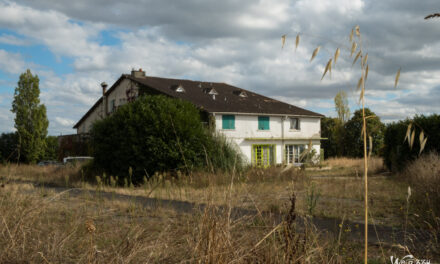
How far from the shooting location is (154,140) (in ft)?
56.0

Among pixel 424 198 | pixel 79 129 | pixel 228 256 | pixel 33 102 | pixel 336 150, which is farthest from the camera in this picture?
pixel 79 129

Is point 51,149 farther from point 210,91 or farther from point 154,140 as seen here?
point 154,140

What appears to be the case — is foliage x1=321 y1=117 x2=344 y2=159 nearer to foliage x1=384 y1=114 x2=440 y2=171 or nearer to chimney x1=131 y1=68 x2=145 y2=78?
foliage x1=384 y1=114 x2=440 y2=171

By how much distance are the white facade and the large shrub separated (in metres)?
12.0

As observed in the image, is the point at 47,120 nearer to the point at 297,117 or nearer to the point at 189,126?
the point at 189,126


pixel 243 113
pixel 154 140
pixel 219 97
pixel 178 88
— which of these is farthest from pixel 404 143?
pixel 178 88

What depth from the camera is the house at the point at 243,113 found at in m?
31.4

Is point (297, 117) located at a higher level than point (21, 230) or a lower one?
higher

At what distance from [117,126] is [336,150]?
28.6 metres

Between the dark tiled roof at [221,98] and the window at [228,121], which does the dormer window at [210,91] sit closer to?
the dark tiled roof at [221,98]

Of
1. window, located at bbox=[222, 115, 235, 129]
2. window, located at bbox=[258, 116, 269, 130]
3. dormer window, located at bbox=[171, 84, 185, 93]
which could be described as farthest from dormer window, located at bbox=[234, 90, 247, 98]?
window, located at bbox=[222, 115, 235, 129]

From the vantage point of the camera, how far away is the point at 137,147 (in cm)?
1728

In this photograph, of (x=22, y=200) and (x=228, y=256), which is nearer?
(x=228, y=256)

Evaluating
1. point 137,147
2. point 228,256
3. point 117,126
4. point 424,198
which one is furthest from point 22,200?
point 117,126
